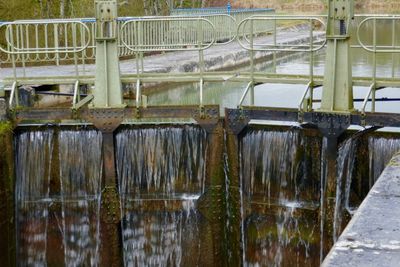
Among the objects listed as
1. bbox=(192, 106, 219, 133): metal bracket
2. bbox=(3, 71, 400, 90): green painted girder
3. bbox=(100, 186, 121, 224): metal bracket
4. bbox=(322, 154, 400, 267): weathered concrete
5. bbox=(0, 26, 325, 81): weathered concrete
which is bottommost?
bbox=(100, 186, 121, 224): metal bracket

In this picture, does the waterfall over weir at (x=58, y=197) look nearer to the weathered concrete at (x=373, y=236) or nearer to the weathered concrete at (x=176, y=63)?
the weathered concrete at (x=176, y=63)

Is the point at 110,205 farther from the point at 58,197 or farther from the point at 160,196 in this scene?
the point at 58,197

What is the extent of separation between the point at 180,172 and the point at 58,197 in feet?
5.58

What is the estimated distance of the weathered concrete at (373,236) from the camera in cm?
320

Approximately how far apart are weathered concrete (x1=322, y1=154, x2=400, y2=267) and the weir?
5024mm

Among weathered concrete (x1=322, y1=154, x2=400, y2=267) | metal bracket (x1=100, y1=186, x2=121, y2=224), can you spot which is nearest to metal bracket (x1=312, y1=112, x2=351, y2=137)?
metal bracket (x1=100, y1=186, x2=121, y2=224)

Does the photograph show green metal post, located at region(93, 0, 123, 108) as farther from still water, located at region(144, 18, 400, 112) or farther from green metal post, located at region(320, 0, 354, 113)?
still water, located at region(144, 18, 400, 112)

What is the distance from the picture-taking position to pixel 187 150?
10086 mm

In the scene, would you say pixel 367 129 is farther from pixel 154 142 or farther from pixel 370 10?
pixel 370 10

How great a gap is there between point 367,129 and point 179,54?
14081 mm

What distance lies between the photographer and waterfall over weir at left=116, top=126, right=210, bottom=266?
1006cm

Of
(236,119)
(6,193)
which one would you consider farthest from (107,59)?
(6,193)

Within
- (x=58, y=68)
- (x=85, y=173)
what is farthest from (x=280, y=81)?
(x=58, y=68)

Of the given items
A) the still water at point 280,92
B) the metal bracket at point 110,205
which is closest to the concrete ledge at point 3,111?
the metal bracket at point 110,205
